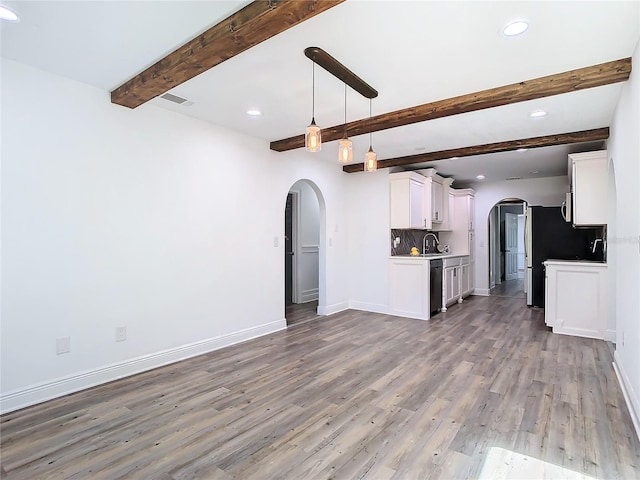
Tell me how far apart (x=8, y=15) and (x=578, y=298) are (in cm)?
621

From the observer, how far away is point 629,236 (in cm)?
262

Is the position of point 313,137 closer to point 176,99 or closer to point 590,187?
point 176,99

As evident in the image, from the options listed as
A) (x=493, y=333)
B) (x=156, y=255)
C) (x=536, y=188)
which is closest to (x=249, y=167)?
(x=156, y=255)

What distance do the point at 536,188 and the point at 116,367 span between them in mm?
7855

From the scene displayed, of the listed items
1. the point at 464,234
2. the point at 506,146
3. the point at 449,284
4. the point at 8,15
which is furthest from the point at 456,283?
the point at 8,15

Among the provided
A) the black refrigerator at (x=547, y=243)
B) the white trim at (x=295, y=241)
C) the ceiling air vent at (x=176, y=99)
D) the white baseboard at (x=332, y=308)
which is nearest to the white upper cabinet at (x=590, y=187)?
the black refrigerator at (x=547, y=243)

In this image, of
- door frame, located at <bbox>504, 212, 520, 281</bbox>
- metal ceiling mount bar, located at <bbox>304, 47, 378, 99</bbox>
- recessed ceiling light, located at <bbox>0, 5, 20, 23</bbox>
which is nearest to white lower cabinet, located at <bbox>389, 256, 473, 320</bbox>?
metal ceiling mount bar, located at <bbox>304, 47, 378, 99</bbox>

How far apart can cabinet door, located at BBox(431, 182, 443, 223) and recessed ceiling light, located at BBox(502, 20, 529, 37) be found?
14.5 feet

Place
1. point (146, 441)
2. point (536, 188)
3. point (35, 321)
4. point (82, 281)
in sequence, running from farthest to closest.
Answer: point (536, 188), point (82, 281), point (35, 321), point (146, 441)

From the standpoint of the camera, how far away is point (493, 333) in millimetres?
4656

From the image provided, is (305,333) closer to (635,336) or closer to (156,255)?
(156,255)

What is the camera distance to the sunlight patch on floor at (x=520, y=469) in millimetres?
1832

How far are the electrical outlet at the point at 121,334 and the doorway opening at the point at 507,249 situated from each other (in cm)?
751

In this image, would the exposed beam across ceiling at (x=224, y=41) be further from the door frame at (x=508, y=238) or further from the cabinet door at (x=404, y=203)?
the door frame at (x=508, y=238)
